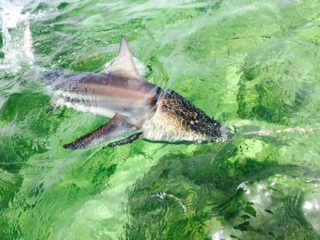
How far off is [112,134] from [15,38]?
3.75 meters

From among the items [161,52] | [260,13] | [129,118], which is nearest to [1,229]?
[129,118]

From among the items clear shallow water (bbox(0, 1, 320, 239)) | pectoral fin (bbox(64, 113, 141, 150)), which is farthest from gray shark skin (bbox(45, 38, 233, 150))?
clear shallow water (bbox(0, 1, 320, 239))

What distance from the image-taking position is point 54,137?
4281 millimetres

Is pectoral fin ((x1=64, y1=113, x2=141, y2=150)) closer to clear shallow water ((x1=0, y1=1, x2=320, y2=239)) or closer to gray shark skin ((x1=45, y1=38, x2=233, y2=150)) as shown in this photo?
gray shark skin ((x1=45, y1=38, x2=233, y2=150))

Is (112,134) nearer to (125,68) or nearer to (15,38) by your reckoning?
(125,68)

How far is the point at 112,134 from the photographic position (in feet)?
11.9

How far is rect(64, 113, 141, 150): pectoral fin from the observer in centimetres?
353

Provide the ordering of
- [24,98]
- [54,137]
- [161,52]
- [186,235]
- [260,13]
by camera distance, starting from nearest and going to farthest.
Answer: [186,235]
[54,137]
[24,98]
[161,52]
[260,13]

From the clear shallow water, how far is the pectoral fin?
315 mm

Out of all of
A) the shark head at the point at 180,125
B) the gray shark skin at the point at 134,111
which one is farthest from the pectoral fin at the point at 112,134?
the shark head at the point at 180,125

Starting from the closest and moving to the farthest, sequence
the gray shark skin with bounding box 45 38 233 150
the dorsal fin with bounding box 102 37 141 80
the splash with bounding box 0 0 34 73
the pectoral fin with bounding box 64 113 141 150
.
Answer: the pectoral fin with bounding box 64 113 141 150
the gray shark skin with bounding box 45 38 233 150
the dorsal fin with bounding box 102 37 141 80
the splash with bounding box 0 0 34 73

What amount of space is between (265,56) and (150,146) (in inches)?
86.3

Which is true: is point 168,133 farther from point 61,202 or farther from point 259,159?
point 61,202

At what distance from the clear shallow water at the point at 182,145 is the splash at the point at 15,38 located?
36 mm
